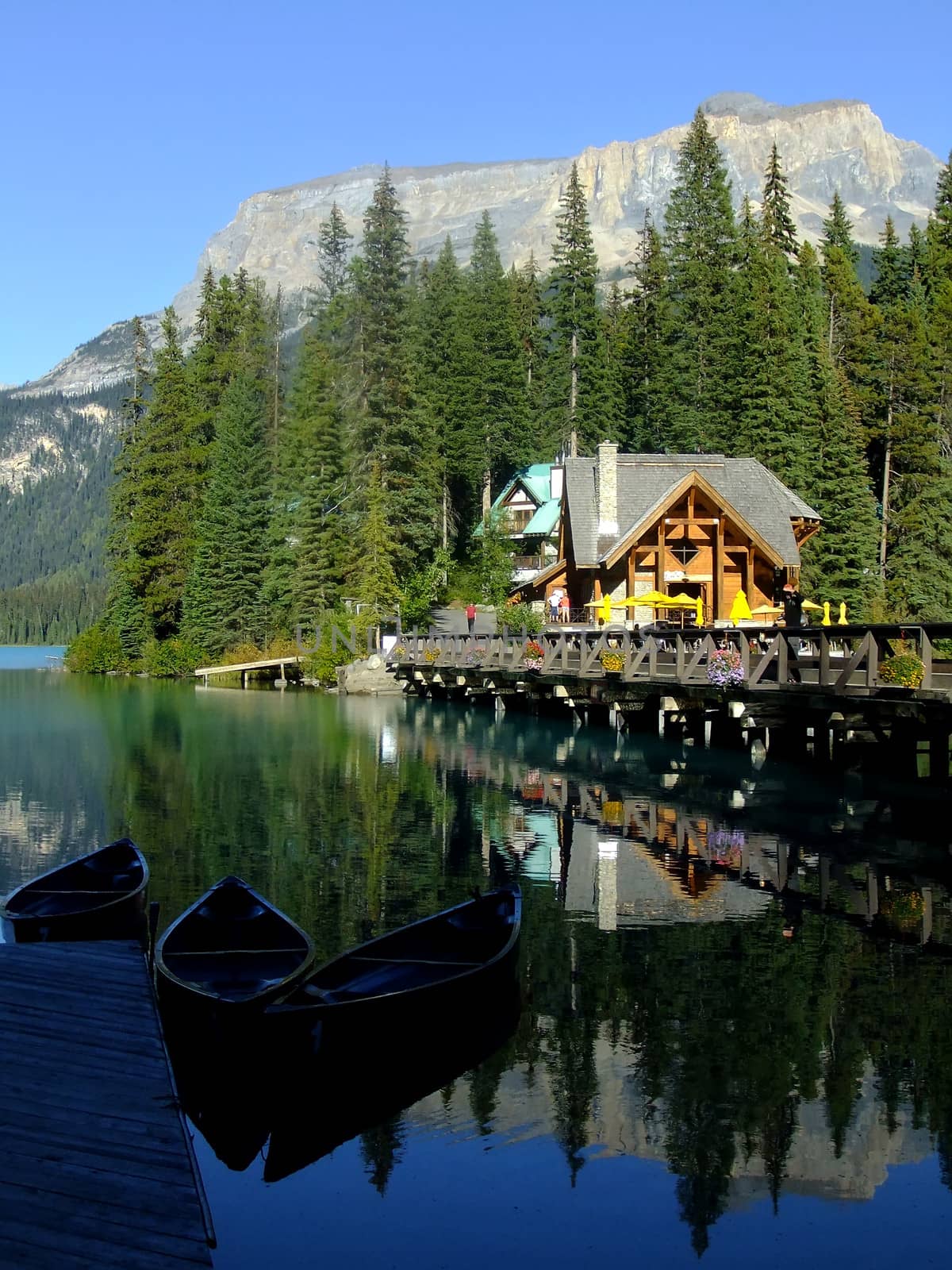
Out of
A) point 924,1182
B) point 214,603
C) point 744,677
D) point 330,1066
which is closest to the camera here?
point 924,1182

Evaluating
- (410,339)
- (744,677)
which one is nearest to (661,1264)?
(744,677)

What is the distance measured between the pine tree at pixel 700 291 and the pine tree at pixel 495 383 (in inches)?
462

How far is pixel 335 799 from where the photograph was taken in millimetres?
25219

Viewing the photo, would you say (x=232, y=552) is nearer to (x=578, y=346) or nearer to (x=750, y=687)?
(x=578, y=346)

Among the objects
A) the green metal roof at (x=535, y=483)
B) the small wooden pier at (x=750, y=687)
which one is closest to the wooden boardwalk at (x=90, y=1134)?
the small wooden pier at (x=750, y=687)

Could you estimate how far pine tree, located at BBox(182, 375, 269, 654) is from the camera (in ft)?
247

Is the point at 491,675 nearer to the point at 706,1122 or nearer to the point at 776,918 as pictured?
the point at 776,918

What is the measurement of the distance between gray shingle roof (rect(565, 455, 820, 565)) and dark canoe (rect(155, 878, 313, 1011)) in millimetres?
39072

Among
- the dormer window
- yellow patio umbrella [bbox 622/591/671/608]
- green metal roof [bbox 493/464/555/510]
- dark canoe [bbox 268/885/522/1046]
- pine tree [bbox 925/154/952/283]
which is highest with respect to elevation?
pine tree [bbox 925/154/952/283]

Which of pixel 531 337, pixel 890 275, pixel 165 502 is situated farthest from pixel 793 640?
pixel 531 337

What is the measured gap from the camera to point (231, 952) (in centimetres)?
1140

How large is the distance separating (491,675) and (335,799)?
22.1 meters

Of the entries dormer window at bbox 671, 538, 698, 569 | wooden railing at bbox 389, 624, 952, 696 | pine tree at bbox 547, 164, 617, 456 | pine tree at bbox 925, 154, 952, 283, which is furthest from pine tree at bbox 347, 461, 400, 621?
pine tree at bbox 925, 154, 952, 283

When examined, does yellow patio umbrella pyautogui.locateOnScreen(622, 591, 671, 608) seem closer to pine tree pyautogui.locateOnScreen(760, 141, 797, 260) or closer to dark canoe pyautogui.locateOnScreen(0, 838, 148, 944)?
dark canoe pyautogui.locateOnScreen(0, 838, 148, 944)
